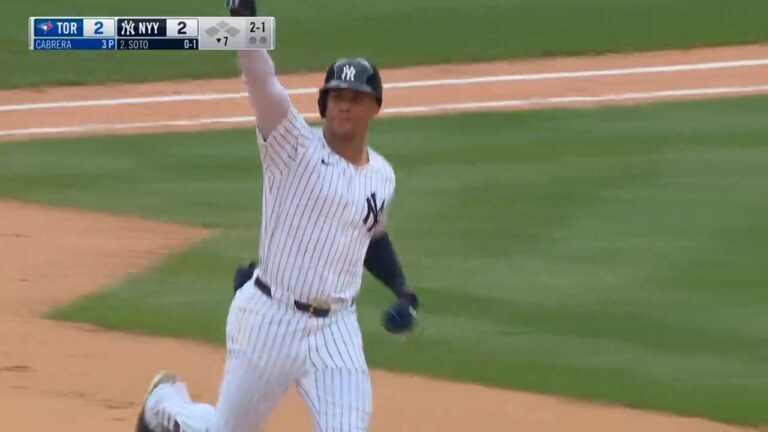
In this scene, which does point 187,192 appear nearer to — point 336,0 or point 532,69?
point 532,69

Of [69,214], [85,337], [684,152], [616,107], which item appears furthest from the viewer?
[616,107]

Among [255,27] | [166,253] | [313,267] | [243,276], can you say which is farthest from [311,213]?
[166,253]

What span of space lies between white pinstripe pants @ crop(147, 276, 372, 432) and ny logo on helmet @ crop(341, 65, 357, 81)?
2.62ft

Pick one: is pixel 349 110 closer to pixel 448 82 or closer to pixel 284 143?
pixel 284 143

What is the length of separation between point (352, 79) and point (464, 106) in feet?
32.8

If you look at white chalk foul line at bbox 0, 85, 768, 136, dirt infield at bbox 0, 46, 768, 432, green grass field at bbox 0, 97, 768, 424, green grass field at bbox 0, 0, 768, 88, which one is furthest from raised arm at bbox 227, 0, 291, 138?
green grass field at bbox 0, 0, 768, 88

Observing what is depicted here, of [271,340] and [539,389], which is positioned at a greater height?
[271,340]

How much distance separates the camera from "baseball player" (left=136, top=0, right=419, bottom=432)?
5.10m

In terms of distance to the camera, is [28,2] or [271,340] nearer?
[271,340]

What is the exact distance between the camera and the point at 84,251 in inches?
397

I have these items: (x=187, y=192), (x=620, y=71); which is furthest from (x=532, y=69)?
(x=187, y=192)

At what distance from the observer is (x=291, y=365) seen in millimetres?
5180

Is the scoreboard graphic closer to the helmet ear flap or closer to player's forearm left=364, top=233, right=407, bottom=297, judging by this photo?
the helmet ear flap

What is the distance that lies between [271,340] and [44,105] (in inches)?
441
